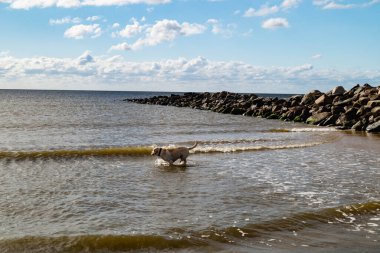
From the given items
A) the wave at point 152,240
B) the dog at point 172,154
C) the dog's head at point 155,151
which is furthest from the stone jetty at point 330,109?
the wave at point 152,240

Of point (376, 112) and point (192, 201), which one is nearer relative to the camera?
point (192, 201)

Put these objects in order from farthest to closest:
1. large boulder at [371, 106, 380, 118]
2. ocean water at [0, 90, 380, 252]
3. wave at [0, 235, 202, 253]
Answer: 1. large boulder at [371, 106, 380, 118]
2. ocean water at [0, 90, 380, 252]
3. wave at [0, 235, 202, 253]

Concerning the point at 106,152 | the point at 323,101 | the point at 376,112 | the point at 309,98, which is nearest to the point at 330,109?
the point at 323,101

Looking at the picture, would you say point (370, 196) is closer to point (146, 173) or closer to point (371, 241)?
point (371, 241)

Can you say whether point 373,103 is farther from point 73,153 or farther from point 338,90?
point 73,153

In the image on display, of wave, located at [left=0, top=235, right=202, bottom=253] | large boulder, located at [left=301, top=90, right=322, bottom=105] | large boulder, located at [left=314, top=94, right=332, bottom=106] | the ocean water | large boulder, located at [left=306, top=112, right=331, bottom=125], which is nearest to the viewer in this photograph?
wave, located at [left=0, top=235, right=202, bottom=253]

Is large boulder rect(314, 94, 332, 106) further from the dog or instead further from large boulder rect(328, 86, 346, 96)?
the dog

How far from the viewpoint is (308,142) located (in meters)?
24.9

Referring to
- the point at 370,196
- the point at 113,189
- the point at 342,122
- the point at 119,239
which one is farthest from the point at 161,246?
the point at 342,122

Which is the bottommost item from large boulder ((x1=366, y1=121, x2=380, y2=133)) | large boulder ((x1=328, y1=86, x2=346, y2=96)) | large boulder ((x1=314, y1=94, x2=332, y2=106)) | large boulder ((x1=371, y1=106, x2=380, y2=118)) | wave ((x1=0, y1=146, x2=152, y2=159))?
wave ((x1=0, y1=146, x2=152, y2=159))

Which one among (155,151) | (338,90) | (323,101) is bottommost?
(155,151)

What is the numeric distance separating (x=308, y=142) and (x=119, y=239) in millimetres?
18924

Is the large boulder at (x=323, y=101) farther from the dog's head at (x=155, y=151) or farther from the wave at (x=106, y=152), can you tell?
the dog's head at (x=155, y=151)

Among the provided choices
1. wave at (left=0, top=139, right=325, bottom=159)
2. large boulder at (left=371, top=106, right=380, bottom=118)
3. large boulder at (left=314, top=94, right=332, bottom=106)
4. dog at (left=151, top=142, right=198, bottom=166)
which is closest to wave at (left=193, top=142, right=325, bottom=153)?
wave at (left=0, top=139, right=325, bottom=159)
